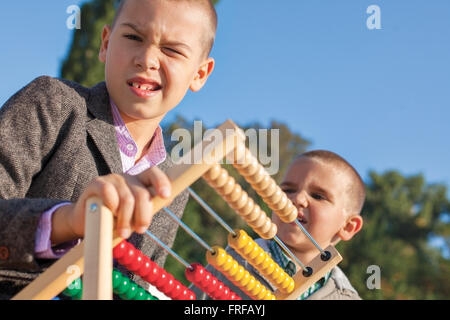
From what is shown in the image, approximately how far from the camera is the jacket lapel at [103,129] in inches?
84.2

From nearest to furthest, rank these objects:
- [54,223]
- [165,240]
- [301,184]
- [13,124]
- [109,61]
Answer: [54,223]
[13,124]
[109,61]
[165,240]
[301,184]

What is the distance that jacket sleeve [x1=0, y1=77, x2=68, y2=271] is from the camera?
1.81 metres

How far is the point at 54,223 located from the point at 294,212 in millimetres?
939

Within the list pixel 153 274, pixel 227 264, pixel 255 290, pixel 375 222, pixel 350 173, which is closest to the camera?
pixel 153 274

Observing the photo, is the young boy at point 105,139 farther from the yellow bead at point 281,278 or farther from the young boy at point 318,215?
the young boy at point 318,215

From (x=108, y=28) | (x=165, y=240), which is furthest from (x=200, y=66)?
(x=165, y=240)

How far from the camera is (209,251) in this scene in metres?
2.20

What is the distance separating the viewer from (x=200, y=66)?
8.91 ft

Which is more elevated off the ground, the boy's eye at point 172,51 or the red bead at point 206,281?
the boy's eye at point 172,51

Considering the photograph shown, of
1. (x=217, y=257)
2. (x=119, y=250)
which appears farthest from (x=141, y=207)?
(x=217, y=257)

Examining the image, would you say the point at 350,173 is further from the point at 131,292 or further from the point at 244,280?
the point at 131,292

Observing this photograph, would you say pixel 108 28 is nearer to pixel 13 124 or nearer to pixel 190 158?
pixel 13 124

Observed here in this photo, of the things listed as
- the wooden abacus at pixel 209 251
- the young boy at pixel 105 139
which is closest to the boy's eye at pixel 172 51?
the young boy at pixel 105 139

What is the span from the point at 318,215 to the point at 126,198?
7.69ft
